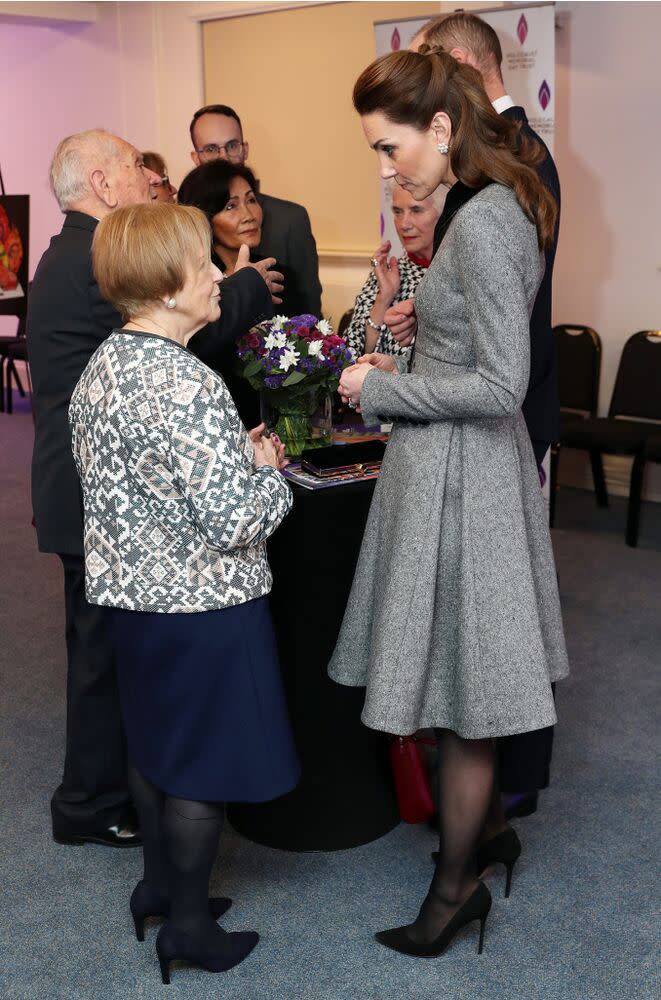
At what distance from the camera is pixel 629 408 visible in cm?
554

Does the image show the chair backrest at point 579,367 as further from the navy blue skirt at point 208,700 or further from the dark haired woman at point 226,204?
the navy blue skirt at point 208,700

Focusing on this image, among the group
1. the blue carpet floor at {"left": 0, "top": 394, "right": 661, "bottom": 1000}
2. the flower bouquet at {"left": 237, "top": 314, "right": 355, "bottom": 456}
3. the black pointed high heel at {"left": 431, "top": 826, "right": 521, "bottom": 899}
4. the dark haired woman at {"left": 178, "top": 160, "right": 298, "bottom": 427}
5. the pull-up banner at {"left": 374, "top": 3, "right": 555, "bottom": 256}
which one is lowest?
the blue carpet floor at {"left": 0, "top": 394, "right": 661, "bottom": 1000}

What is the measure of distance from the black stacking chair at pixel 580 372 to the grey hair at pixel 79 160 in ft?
11.5

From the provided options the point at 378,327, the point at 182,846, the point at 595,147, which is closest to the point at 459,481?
the point at 182,846

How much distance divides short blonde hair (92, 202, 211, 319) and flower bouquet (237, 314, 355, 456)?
61 centimetres

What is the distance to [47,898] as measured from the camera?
257 cm

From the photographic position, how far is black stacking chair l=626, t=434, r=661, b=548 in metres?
5.02

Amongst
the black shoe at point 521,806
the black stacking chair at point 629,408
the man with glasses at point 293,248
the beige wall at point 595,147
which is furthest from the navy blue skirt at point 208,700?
the beige wall at point 595,147

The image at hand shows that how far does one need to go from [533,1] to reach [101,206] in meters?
3.20

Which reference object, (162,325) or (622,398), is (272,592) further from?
(622,398)

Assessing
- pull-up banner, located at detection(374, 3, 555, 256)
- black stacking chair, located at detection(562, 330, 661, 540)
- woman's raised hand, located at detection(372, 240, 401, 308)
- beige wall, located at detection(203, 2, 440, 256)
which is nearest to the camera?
woman's raised hand, located at detection(372, 240, 401, 308)

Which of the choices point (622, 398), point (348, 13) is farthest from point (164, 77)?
point (622, 398)

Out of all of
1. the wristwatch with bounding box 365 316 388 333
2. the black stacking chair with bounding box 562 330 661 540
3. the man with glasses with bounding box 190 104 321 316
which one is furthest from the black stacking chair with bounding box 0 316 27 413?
the wristwatch with bounding box 365 316 388 333

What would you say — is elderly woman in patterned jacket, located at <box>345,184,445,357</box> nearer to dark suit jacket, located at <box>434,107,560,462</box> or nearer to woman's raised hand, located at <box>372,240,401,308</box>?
woman's raised hand, located at <box>372,240,401,308</box>
